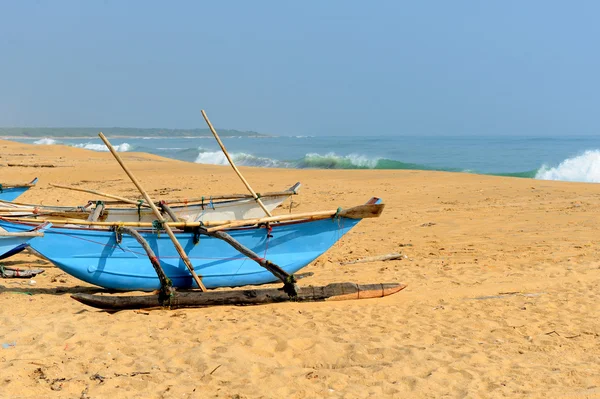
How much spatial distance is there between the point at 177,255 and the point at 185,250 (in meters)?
0.11

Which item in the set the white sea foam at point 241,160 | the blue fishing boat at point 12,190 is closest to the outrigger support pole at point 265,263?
the blue fishing boat at point 12,190

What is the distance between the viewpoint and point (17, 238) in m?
5.76

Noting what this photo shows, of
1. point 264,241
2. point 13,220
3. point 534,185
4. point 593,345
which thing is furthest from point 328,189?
point 593,345

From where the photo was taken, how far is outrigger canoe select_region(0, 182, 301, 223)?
8.01 meters

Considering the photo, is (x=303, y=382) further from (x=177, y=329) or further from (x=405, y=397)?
(x=177, y=329)

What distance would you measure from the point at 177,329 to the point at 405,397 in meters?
2.24

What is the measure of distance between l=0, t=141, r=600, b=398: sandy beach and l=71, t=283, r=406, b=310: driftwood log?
4.6 inches

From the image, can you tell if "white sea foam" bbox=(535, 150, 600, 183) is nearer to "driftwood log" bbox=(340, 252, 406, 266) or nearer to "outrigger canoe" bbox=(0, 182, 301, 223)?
"driftwood log" bbox=(340, 252, 406, 266)

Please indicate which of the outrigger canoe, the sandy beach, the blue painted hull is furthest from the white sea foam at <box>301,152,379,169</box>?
the blue painted hull

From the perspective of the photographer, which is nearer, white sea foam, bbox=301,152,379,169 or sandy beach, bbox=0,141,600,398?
sandy beach, bbox=0,141,600,398

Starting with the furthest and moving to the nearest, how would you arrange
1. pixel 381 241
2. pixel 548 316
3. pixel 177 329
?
1. pixel 381 241
2. pixel 548 316
3. pixel 177 329

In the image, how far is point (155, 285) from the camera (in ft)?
21.6

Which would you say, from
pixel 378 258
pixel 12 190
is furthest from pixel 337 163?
pixel 378 258

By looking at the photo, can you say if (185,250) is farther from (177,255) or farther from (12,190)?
(12,190)
